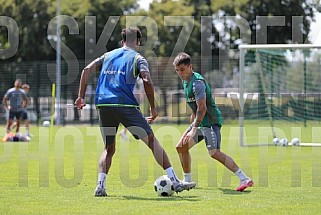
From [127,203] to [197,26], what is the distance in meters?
38.1

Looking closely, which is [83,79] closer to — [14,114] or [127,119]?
[127,119]

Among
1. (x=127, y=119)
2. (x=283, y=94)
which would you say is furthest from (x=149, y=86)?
(x=283, y=94)

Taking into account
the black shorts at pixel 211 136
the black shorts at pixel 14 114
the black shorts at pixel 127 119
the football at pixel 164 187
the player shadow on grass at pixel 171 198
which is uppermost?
the black shorts at pixel 127 119

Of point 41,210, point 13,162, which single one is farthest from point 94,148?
point 41,210

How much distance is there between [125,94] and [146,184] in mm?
2091

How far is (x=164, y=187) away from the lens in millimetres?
9547

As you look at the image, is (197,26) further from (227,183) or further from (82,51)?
(227,183)

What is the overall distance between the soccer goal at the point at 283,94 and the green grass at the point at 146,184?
20.2ft

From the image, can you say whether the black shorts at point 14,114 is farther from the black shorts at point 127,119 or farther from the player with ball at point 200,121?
the black shorts at point 127,119

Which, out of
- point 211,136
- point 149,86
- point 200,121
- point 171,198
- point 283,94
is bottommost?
point 171,198

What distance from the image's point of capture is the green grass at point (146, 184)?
8422 millimetres

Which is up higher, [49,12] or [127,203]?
[49,12]

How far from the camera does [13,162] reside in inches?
587

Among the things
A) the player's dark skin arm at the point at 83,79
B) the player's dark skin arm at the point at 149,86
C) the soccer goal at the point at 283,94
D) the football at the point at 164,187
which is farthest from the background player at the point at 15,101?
the player's dark skin arm at the point at 149,86
